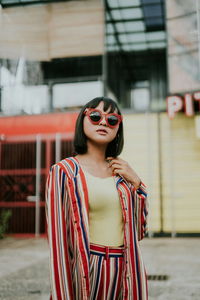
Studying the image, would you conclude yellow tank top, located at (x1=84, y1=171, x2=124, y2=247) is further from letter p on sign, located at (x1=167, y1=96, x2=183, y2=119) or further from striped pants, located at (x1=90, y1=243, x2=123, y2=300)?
letter p on sign, located at (x1=167, y1=96, x2=183, y2=119)

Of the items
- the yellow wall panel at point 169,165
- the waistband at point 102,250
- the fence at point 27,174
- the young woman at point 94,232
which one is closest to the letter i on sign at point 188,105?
the yellow wall panel at point 169,165

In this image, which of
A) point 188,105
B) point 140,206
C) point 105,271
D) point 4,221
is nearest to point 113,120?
point 140,206

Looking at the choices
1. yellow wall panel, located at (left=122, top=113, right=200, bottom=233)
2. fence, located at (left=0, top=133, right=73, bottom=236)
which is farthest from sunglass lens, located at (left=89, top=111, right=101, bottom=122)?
yellow wall panel, located at (left=122, top=113, right=200, bottom=233)

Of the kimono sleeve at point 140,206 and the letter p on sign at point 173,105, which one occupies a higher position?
the letter p on sign at point 173,105

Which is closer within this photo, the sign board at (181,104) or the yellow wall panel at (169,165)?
the sign board at (181,104)

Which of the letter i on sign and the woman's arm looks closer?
the woman's arm

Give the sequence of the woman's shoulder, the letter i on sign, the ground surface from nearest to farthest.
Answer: the woman's shoulder, the ground surface, the letter i on sign

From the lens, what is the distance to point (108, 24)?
13.6 meters

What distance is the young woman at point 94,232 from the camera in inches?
59.2

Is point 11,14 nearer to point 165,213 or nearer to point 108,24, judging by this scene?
point 108,24

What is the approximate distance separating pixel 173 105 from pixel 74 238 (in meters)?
9.48

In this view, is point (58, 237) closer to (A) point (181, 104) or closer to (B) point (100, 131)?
(B) point (100, 131)

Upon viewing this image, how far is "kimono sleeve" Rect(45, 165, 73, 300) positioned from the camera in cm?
149

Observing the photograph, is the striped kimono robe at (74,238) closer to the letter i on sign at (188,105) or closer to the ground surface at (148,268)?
the ground surface at (148,268)
